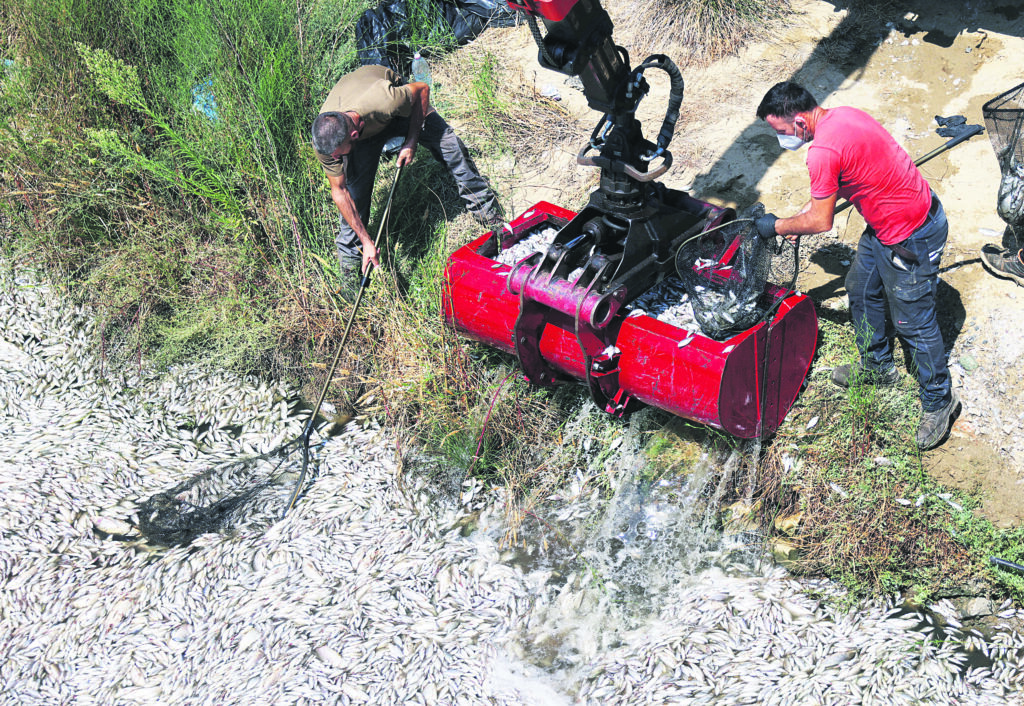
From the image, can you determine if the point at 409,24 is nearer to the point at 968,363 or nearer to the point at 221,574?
the point at 221,574

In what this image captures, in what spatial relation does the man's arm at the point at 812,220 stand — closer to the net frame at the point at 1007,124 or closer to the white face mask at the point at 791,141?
the white face mask at the point at 791,141

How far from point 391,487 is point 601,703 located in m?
1.74

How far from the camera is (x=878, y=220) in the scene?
377 centimetres

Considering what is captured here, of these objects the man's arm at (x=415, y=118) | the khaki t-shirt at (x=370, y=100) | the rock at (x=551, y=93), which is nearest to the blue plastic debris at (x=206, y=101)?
the khaki t-shirt at (x=370, y=100)

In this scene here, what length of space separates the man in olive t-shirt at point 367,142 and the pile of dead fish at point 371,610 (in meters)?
1.24

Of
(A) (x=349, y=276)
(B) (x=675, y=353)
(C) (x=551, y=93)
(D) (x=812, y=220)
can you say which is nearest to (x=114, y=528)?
(A) (x=349, y=276)

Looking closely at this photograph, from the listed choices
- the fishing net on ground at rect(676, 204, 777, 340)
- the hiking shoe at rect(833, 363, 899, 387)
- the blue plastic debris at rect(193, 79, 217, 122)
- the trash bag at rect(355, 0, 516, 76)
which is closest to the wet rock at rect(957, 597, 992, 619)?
the hiking shoe at rect(833, 363, 899, 387)

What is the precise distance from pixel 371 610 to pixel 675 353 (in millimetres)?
1995

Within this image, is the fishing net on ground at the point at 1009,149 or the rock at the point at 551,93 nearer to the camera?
the fishing net on ground at the point at 1009,149

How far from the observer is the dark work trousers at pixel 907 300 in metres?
3.78

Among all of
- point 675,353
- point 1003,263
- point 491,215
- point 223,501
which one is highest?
point 675,353

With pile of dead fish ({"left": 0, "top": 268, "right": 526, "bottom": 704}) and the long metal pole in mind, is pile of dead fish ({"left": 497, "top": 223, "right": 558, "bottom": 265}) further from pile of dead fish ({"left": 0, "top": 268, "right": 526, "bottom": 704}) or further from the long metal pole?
pile of dead fish ({"left": 0, "top": 268, "right": 526, "bottom": 704})

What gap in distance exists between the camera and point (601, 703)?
376 cm

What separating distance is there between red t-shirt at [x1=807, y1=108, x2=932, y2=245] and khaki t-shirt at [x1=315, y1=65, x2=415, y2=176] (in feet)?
7.95
